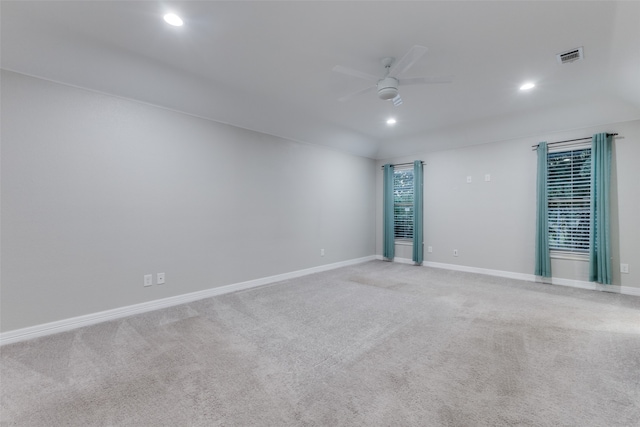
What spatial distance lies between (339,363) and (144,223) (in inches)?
110

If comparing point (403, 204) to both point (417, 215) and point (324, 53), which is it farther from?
point (324, 53)

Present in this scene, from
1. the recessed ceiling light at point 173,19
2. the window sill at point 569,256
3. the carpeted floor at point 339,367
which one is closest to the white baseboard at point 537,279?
the window sill at point 569,256

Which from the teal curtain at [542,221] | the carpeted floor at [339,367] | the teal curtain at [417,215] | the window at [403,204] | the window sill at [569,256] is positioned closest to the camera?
the carpeted floor at [339,367]

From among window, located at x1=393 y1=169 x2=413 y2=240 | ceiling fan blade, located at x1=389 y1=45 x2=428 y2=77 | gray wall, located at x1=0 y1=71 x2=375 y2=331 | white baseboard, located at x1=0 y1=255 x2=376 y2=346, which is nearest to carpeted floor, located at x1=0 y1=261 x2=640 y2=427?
white baseboard, located at x1=0 y1=255 x2=376 y2=346

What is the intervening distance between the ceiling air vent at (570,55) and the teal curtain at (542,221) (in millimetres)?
2130

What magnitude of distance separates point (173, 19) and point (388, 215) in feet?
17.8

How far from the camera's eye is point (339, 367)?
2.12m

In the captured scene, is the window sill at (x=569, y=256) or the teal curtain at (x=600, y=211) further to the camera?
the window sill at (x=569, y=256)

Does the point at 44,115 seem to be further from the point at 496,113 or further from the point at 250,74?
the point at 496,113

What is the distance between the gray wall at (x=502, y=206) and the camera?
3.91 meters

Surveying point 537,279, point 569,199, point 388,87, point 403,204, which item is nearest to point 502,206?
point 569,199

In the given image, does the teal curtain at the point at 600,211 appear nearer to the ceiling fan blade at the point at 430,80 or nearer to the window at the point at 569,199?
the window at the point at 569,199

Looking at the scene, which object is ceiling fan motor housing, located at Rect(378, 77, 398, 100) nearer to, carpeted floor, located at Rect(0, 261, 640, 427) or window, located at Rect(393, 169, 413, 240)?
carpeted floor, located at Rect(0, 261, 640, 427)

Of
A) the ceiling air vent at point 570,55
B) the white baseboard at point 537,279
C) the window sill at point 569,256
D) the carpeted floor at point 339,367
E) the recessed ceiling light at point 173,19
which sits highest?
the ceiling air vent at point 570,55
